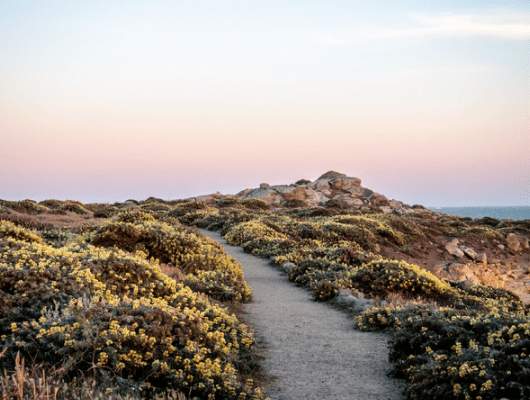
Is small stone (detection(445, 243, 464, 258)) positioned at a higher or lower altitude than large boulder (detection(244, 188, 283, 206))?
lower

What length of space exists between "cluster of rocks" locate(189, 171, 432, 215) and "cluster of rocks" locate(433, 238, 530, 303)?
68.6 ft

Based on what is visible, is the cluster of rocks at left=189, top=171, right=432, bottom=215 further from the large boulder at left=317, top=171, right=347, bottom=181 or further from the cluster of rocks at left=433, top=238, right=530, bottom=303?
the cluster of rocks at left=433, top=238, right=530, bottom=303

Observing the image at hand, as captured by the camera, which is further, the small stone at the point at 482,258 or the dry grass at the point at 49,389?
the small stone at the point at 482,258

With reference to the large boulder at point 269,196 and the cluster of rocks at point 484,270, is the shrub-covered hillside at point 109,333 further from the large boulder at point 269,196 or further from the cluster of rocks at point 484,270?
the large boulder at point 269,196

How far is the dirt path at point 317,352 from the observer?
20.8 feet

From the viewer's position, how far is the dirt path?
635cm

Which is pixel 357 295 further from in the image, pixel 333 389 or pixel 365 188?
pixel 365 188

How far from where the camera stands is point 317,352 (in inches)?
312

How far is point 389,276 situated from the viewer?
42.0 feet

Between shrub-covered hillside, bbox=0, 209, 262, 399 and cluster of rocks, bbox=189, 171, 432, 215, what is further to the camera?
cluster of rocks, bbox=189, 171, 432, 215

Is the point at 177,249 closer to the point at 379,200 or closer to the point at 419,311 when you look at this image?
the point at 419,311

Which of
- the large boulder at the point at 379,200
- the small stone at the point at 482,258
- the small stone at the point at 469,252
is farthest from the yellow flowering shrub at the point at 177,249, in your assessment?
the large boulder at the point at 379,200

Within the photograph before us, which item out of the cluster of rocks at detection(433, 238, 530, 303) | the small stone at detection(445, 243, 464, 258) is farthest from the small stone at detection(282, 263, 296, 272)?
the small stone at detection(445, 243, 464, 258)

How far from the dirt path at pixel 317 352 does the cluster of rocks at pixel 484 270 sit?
18075 mm
